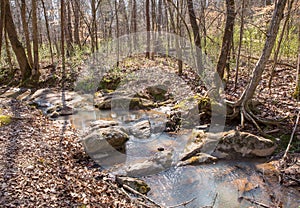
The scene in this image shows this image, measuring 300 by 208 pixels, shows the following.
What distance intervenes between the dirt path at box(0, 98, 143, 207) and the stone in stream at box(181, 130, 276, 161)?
2.35 m

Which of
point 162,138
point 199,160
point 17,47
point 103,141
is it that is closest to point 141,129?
point 162,138

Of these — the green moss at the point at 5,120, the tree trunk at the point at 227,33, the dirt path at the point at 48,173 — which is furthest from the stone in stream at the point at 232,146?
the green moss at the point at 5,120

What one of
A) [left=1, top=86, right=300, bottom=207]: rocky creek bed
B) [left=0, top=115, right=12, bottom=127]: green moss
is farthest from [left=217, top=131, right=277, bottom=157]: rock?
[left=0, top=115, right=12, bottom=127]: green moss

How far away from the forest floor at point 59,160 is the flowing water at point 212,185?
0.56 meters

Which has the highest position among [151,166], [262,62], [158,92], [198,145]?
[262,62]

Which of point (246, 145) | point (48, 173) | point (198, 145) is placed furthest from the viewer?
point (198, 145)

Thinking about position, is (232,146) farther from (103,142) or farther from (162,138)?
(103,142)

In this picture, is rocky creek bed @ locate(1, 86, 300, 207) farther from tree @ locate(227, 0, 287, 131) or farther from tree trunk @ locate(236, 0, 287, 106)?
tree trunk @ locate(236, 0, 287, 106)

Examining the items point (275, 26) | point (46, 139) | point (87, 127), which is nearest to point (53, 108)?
point (87, 127)

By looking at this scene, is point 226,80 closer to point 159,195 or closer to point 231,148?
point 231,148

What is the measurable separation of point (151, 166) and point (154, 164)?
116 millimetres

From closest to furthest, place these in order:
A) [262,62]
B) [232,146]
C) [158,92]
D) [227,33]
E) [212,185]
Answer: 1. [212,185]
2. [232,146]
3. [262,62]
4. [227,33]
5. [158,92]

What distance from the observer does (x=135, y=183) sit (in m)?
5.17

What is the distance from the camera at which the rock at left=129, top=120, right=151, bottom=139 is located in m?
8.04
